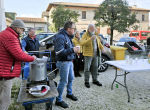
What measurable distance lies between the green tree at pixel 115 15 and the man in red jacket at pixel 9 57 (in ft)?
45.9

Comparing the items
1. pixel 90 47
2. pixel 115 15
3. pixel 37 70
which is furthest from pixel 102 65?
pixel 115 15

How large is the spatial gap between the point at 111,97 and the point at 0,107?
8.11ft

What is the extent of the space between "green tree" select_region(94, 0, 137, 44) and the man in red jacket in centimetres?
1400

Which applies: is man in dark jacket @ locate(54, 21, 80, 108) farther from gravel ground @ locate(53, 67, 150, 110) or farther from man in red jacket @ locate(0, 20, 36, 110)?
man in red jacket @ locate(0, 20, 36, 110)

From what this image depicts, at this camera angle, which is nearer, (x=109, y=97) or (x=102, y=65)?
(x=109, y=97)

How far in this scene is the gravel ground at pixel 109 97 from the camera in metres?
2.98

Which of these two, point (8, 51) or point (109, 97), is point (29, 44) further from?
point (109, 97)

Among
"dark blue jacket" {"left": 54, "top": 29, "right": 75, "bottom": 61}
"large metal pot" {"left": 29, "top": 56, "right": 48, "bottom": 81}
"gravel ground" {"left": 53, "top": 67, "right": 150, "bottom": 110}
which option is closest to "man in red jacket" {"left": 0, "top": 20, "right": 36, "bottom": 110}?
"dark blue jacket" {"left": 54, "top": 29, "right": 75, "bottom": 61}

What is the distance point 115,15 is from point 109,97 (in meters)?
13.6

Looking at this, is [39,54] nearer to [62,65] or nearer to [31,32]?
[31,32]

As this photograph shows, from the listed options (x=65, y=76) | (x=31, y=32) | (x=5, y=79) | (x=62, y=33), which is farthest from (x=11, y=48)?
(x=31, y=32)

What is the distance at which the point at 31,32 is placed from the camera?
4031 millimetres

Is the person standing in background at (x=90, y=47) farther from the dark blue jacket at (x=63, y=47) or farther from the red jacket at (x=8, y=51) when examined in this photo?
the red jacket at (x=8, y=51)

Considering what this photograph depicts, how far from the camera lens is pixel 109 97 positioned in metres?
3.41
